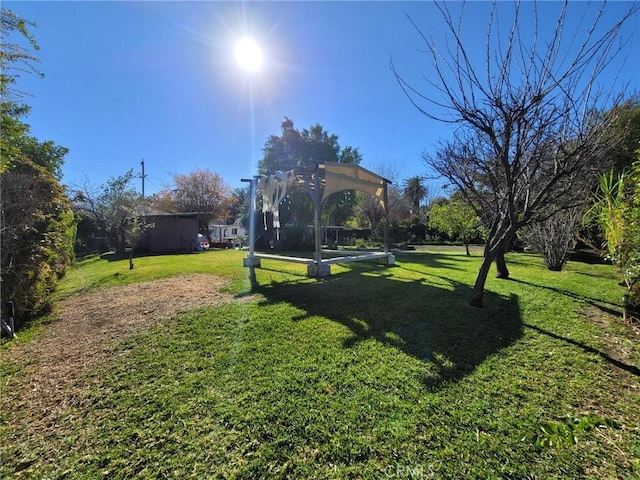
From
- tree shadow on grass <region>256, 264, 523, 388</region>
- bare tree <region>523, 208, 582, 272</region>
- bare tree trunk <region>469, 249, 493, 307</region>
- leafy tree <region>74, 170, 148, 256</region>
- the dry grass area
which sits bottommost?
the dry grass area

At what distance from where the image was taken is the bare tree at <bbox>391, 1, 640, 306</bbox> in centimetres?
338

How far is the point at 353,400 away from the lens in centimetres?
221

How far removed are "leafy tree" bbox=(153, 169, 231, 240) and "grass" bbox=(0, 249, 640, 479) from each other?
27028mm

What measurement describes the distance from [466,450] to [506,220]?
142 inches

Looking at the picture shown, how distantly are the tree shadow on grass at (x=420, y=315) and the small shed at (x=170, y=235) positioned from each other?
15212 mm

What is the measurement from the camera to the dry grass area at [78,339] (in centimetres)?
230

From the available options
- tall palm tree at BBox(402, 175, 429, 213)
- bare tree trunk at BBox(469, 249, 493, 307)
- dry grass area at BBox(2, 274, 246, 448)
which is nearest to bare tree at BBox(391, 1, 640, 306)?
bare tree trunk at BBox(469, 249, 493, 307)

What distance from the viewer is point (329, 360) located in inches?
113

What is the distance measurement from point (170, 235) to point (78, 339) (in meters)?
16.9

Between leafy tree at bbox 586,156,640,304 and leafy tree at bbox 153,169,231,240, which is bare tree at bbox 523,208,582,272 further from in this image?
leafy tree at bbox 153,169,231,240

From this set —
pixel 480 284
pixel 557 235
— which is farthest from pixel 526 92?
pixel 557 235

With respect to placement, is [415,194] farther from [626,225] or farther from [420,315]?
[420,315]

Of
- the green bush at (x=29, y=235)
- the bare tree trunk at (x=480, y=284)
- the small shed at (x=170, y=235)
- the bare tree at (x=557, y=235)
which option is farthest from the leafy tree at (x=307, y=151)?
the green bush at (x=29, y=235)

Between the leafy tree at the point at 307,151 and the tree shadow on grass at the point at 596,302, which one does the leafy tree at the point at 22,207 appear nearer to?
the tree shadow on grass at the point at 596,302
